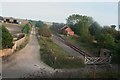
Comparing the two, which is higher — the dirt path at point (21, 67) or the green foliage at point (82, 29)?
the green foliage at point (82, 29)

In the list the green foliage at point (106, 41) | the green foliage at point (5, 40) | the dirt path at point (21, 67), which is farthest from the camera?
the green foliage at point (106, 41)

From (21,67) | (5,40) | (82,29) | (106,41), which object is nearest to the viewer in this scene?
(21,67)

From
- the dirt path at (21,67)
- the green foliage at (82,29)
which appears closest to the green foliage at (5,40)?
the dirt path at (21,67)

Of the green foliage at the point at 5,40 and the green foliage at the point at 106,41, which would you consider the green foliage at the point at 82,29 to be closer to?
the green foliage at the point at 106,41

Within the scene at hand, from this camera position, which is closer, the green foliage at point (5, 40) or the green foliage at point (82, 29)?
the green foliage at point (5, 40)

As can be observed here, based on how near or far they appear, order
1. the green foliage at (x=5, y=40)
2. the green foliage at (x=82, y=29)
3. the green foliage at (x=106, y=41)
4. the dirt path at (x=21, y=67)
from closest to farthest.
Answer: the dirt path at (x=21, y=67)
the green foliage at (x=5, y=40)
the green foliage at (x=106, y=41)
the green foliage at (x=82, y=29)

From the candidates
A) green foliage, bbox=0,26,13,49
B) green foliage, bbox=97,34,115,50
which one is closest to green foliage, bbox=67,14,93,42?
green foliage, bbox=97,34,115,50

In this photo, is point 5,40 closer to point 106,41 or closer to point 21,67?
point 21,67

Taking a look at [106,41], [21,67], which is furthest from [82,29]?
[21,67]

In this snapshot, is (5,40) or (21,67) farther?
(5,40)

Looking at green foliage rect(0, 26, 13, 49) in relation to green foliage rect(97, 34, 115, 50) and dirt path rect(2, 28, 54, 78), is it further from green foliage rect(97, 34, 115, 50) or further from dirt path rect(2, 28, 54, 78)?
green foliage rect(97, 34, 115, 50)

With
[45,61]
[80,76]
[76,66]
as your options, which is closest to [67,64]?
[76,66]

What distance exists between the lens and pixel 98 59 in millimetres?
19609

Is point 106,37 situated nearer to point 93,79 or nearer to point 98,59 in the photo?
point 98,59
